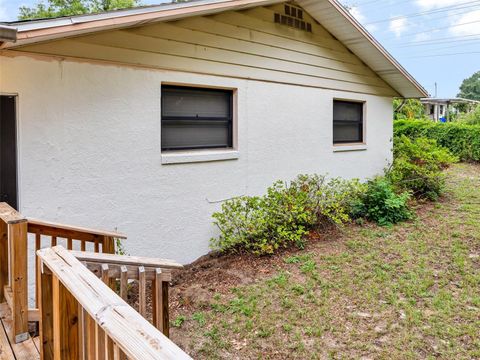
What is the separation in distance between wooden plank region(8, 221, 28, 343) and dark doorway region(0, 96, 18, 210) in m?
1.32

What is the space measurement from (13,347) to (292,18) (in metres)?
6.46

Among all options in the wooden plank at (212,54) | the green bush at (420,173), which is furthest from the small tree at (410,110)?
the wooden plank at (212,54)

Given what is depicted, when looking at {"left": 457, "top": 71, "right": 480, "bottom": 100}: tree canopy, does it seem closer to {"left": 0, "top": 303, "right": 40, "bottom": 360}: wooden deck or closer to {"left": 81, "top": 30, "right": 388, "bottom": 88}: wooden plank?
{"left": 81, "top": 30, "right": 388, "bottom": 88}: wooden plank

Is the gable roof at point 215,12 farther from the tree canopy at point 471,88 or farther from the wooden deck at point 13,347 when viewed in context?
the tree canopy at point 471,88

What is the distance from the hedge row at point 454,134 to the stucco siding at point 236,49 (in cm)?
792

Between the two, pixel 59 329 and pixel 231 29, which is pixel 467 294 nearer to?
pixel 59 329

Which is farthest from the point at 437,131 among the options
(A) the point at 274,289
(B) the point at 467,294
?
(A) the point at 274,289

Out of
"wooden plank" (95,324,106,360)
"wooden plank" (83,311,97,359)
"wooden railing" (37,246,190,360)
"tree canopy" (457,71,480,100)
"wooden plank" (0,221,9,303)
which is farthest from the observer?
"tree canopy" (457,71,480,100)

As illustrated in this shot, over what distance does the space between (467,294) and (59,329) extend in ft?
14.2

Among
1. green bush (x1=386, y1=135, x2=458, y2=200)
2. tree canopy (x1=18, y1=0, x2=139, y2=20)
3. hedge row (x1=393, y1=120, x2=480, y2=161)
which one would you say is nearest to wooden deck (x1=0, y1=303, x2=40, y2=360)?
green bush (x1=386, y1=135, x2=458, y2=200)

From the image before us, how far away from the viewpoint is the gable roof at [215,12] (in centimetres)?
348

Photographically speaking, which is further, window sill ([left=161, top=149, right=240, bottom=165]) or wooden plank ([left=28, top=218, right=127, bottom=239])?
window sill ([left=161, top=149, right=240, bottom=165])

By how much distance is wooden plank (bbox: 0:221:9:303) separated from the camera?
3.15 meters

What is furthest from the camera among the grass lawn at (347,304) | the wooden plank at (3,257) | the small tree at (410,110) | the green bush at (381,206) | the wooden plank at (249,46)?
the small tree at (410,110)
